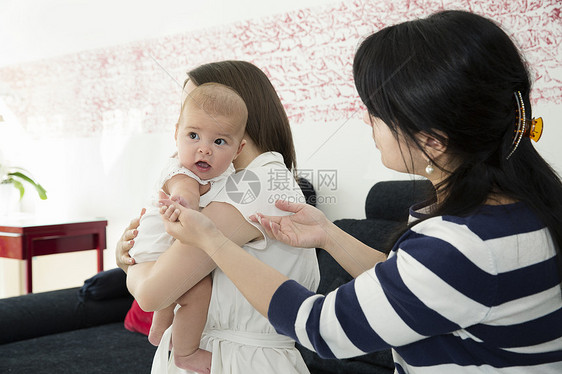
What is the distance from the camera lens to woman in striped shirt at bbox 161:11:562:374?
75 centimetres

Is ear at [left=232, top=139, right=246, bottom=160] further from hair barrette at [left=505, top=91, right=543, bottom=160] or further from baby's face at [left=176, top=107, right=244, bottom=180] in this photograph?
hair barrette at [left=505, top=91, right=543, bottom=160]

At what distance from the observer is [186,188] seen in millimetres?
1027

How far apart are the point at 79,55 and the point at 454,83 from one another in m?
3.47

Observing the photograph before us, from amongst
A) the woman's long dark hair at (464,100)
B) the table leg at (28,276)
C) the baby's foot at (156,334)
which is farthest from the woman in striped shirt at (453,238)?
the table leg at (28,276)

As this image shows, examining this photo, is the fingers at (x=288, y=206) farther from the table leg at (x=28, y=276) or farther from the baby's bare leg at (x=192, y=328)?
the table leg at (x=28, y=276)

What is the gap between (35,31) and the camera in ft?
13.2

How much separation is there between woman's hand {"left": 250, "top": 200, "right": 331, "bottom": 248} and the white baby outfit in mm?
133

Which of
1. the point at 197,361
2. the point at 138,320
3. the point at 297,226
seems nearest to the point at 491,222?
the point at 297,226

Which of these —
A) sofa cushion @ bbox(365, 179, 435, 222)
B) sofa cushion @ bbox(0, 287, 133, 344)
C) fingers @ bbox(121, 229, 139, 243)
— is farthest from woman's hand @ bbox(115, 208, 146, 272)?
sofa cushion @ bbox(0, 287, 133, 344)

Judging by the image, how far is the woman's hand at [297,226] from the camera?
98 cm

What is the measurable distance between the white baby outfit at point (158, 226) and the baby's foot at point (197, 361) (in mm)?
199

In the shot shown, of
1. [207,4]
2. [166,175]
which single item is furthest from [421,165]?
[207,4]

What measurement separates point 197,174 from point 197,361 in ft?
1.18

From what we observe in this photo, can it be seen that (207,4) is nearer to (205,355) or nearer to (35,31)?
(35,31)
